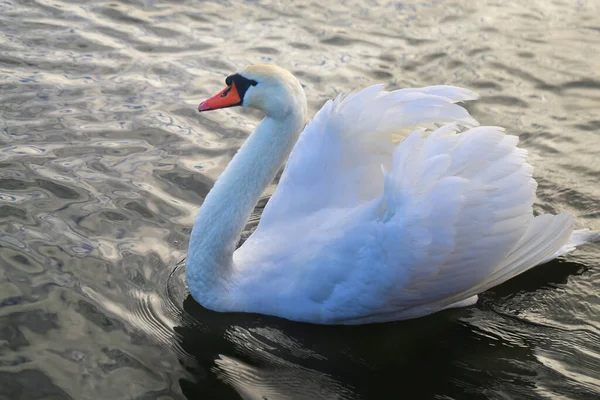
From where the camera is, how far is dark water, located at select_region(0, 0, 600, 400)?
4.94m

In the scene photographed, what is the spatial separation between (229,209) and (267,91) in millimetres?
835

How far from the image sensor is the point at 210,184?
693 centimetres

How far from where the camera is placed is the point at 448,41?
9.94 m

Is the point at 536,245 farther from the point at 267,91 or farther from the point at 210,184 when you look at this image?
the point at 210,184

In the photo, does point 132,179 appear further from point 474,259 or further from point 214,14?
point 214,14

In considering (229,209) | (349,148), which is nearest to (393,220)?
(349,148)

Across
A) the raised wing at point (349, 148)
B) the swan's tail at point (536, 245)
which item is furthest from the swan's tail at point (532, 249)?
the raised wing at point (349, 148)

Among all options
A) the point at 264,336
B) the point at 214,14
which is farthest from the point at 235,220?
the point at 214,14

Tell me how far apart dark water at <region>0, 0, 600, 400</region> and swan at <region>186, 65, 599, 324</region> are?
0.94 feet

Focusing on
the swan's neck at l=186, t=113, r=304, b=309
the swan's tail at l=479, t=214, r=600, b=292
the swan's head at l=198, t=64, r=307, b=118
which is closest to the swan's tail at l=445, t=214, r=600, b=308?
the swan's tail at l=479, t=214, r=600, b=292

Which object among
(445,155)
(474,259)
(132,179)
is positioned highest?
(445,155)

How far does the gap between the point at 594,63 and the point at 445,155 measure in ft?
16.7

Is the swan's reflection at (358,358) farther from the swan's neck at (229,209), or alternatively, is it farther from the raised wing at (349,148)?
the raised wing at (349,148)

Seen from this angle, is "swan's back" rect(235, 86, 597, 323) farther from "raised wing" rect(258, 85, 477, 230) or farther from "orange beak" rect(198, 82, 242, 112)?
"orange beak" rect(198, 82, 242, 112)
